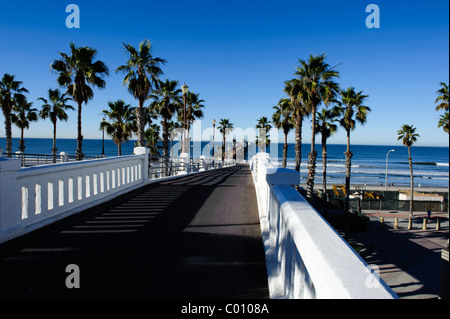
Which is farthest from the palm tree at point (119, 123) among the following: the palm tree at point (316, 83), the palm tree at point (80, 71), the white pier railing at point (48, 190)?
the white pier railing at point (48, 190)

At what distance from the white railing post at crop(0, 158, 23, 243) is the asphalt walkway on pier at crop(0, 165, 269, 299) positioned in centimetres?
20

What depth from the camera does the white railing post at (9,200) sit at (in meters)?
4.11

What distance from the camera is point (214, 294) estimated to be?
300 cm

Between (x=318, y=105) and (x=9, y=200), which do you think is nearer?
(x=9, y=200)

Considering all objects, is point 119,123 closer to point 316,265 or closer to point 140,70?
point 140,70

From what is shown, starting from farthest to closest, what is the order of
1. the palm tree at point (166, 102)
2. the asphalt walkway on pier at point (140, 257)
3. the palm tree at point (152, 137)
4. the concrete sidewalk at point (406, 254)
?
Result: the palm tree at point (152, 137)
the palm tree at point (166, 102)
the concrete sidewalk at point (406, 254)
the asphalt walkway on pier at point (140, 257)

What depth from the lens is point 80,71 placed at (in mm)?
23062

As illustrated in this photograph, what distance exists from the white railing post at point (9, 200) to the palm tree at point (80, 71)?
1998cm

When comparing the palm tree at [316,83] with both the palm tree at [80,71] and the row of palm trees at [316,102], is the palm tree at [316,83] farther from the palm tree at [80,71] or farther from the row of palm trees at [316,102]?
the palm tree at [80,71]

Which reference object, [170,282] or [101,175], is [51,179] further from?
[170,282]

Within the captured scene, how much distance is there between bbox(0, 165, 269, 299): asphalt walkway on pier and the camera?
3041mm

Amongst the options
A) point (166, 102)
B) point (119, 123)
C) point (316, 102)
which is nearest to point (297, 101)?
point (316, 102)

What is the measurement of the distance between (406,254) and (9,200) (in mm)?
22606
